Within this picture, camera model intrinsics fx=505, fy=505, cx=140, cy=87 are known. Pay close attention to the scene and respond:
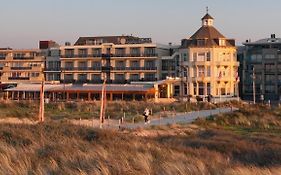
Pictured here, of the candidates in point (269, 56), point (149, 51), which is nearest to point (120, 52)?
point (149, 51)

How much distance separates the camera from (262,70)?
76.9 meters

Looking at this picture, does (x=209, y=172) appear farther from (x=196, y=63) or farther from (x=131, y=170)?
(x=196, y=63)

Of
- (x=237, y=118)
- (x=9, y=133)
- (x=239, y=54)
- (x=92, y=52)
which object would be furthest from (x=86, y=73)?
(x=9, y=133)

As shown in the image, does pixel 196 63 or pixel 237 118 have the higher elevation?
pixel 196 63

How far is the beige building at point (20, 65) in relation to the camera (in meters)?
88.1

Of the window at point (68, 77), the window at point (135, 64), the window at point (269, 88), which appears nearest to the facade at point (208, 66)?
the window at point (269, 88)

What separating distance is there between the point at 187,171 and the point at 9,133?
30.8 ft

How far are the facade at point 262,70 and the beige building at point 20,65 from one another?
113 ft

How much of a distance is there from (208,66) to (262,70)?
9.89m

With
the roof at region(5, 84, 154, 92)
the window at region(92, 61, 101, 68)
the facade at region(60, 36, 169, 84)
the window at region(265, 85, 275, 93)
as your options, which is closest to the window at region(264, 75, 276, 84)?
the window at region(265, 85, 275, 93)

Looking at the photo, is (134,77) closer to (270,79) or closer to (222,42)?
(222,42)

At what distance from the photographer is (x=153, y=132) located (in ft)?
87.1

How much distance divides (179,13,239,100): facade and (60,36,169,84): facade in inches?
259

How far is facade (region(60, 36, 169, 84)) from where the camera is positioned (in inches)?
3135
